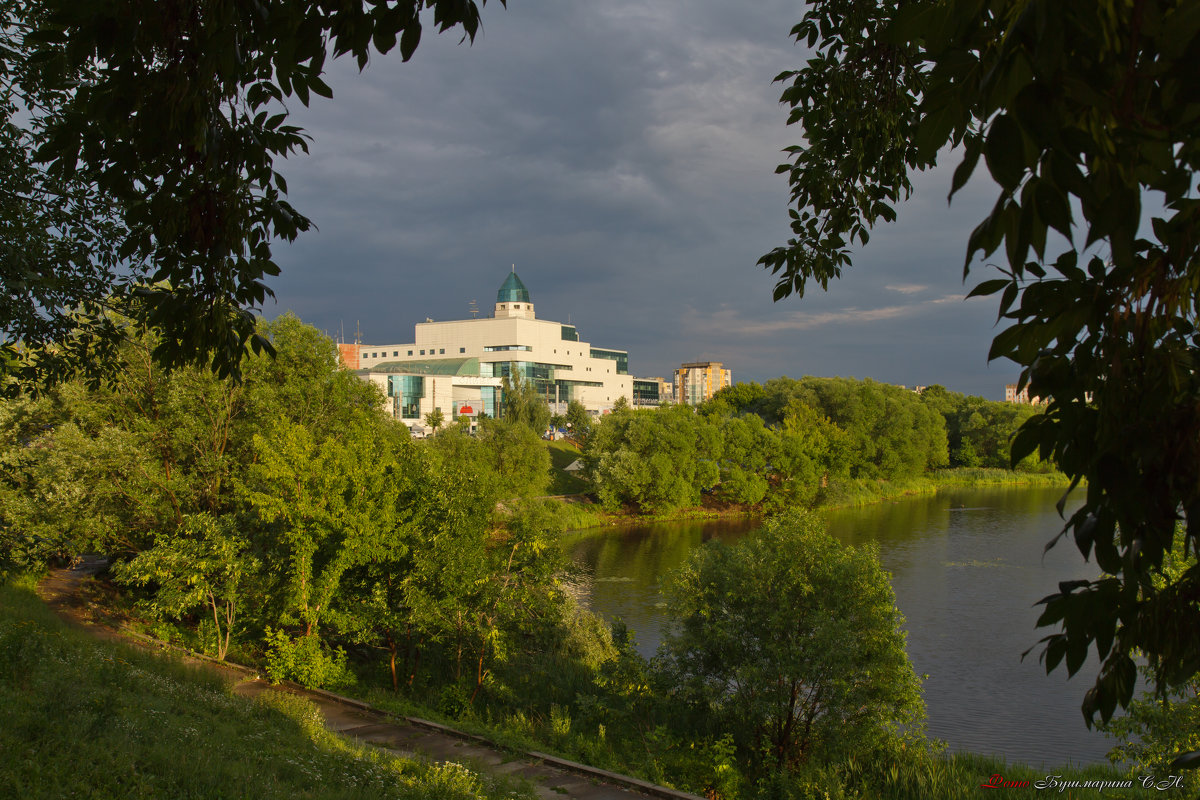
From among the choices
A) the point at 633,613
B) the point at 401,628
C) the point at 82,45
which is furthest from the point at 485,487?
the point at 82,45

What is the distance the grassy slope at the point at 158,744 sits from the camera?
5.23 m

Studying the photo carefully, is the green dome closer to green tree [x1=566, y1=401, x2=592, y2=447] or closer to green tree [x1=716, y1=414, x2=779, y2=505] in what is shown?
green tree [x1=566, y1=401, x2=592, y2=447]

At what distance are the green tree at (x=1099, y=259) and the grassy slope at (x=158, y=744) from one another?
5835 mm

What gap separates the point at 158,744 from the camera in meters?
6.23

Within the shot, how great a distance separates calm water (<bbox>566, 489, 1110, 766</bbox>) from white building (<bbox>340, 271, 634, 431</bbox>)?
1603 inches

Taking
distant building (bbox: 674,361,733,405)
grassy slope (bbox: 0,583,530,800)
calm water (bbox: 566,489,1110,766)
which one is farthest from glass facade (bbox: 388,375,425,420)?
distant building (bbox: 674,361,733,405)

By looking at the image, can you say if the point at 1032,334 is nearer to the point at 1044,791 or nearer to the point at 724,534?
the point at 1044,791

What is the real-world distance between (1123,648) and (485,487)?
13210 millimetres

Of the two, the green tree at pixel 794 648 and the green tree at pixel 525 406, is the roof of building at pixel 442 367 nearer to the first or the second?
the green tree at pixel 525 406

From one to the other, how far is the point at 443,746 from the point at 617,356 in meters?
86.5

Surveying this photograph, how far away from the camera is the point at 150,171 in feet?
9.75

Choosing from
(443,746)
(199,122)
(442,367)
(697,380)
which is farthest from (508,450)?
(697,380)

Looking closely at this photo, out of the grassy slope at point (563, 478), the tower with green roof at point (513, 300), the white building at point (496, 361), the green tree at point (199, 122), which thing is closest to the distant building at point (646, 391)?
the white building at point (496, 361)

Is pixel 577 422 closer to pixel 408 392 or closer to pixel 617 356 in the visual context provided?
pixel 408 392
